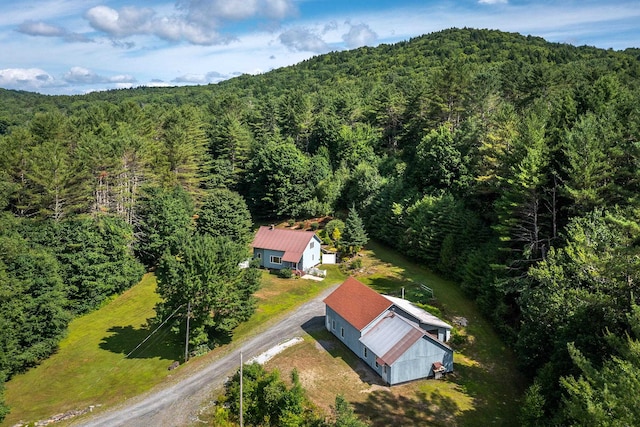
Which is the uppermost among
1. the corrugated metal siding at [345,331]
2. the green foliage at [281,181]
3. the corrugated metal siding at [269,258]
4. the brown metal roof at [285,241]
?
the green foliage at [281,181]

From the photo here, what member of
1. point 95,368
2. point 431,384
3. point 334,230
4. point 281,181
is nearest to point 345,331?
point 431,384

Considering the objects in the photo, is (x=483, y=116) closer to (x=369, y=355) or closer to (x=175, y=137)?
(x=369, y=355)

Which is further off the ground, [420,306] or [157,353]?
[420,306]

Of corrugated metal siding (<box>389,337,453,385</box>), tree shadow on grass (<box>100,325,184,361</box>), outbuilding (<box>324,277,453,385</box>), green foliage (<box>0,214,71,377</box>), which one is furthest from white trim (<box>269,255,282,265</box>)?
corrugated metal siding (<box>389,337,453,385</box>)

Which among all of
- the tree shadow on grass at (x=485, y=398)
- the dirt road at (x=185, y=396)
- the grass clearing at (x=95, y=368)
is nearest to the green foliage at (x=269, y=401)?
the dirt road at (x=185, y=396)

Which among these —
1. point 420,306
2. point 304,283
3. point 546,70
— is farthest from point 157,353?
point 546,70

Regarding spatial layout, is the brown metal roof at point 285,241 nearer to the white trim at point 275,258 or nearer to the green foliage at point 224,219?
the white trim at point 275,258

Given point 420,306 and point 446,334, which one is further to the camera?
point 420,306
